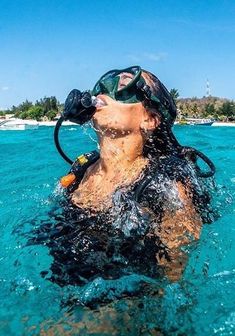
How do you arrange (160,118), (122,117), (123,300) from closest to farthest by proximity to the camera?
(123,300) → (122,117) → (160,118)

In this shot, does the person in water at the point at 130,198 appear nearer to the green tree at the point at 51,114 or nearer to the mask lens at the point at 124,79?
the mask lens at the point at 124,79

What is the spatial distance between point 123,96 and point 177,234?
1.06 meters

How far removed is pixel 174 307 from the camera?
262 centimetres

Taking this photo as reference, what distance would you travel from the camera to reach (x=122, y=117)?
320 cm

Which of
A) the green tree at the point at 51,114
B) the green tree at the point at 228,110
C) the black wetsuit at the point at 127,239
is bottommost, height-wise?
the green tree at the point at 51,114

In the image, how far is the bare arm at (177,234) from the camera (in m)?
2.86

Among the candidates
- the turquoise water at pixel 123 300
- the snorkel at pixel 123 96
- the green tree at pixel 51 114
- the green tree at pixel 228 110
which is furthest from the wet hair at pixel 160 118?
the green tree at pixel 228 110

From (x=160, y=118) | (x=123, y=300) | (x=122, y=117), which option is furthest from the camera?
(x=160, y=118)

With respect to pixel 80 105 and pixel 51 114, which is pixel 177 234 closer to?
pixel 80 105

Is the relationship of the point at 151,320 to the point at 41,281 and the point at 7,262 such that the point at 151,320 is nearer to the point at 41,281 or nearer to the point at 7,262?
the point at 41,281

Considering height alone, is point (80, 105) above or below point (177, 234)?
above

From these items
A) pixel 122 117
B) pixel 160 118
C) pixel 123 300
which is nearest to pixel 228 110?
pixel 160 118

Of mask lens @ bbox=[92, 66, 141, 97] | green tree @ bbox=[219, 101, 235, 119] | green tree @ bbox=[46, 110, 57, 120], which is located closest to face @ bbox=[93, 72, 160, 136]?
mask lens @ bbox=[92, 66, 141, 97]

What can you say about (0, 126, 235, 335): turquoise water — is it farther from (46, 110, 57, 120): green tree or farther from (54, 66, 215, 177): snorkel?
(46, 110, 57, 120): green tree
